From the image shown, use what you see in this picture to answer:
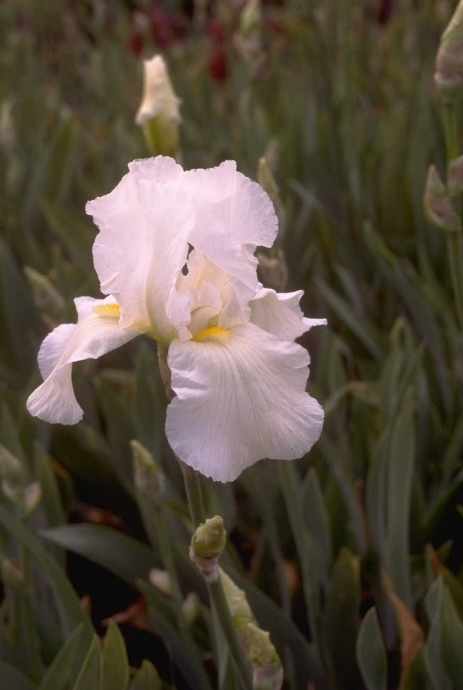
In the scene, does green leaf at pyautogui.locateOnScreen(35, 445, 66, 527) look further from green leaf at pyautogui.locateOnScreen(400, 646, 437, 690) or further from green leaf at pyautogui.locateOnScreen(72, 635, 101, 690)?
green leaf at pyautogui.locateOnScreen(400, 646, 437, 690)

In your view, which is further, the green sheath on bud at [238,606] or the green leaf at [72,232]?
the green leaf at [72,232]

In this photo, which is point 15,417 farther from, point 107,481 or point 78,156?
point 78,156

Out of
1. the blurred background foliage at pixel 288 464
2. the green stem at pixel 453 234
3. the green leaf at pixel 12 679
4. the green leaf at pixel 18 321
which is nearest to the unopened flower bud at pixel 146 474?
the blurred background foliage at pixel 288 464

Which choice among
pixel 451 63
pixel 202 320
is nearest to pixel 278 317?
pixel 202 320

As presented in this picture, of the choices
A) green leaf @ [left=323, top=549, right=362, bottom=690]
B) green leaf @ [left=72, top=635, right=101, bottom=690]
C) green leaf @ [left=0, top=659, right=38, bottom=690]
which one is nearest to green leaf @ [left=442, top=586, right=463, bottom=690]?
green leaf @ [left=323, top=549, right=362, bottom=690]

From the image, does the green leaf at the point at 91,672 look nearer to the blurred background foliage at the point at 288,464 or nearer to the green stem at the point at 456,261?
the blurred background foliage at the point at 288,464

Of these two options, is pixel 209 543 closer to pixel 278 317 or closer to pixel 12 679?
pixel 278 317
